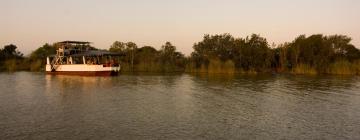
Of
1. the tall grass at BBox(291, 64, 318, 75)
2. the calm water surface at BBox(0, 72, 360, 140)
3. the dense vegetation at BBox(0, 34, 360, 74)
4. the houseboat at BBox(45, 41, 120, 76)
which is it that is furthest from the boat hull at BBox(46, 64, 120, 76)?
the tall grass at BBox(291, 64, 318, 75)

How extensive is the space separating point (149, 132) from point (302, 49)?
63.3 meters

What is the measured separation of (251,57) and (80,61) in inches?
1255

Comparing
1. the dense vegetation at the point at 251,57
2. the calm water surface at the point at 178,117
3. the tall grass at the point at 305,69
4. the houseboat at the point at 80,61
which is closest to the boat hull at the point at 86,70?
the houseboat at the point at 80,61

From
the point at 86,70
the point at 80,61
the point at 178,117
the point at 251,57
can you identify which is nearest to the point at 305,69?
the point at 251,57

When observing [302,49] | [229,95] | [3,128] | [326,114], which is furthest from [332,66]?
[3,128]

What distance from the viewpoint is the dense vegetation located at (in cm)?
7169

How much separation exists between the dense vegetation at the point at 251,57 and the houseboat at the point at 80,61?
51.8ft

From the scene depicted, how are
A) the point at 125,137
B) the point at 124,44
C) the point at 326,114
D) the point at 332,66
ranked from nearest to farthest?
the point at 125,137
the point at 326,114
the point at 332,66
the point at 124,44

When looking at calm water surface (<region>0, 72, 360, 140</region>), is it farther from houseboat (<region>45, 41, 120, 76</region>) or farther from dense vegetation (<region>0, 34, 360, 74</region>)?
dense vegetation (<region>0, 34, 360, 74</region>)

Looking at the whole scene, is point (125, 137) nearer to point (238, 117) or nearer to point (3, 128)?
point (3, 128)

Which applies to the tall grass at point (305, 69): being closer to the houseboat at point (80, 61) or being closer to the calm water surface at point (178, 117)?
the houseboat at point (80, 61)

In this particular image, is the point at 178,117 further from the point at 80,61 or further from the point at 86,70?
the point at 80,61

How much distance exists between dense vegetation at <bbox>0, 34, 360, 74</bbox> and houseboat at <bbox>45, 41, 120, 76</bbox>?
15.8 metres

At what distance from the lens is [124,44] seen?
93312 mm
